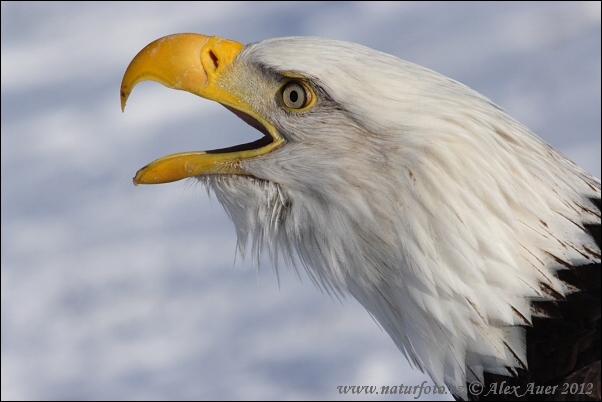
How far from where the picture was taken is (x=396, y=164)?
3.02 m

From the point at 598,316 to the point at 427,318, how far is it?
0.65 meters

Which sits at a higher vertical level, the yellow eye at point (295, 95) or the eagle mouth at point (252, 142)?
the yellow eye at point (295, 95)

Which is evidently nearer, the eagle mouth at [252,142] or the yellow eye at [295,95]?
the yellow eye at [295,95]

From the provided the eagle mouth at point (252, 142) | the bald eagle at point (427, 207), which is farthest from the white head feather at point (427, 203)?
the eagle mouth at point (252, 142)

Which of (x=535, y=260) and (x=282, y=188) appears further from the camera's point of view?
(x=282, y=188)

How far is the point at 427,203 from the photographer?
293 centimetres

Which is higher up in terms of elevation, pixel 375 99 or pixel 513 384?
pixel 375 99


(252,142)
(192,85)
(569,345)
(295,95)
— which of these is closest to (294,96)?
(295,95)

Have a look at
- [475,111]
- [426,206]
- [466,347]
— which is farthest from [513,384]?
[475,111]

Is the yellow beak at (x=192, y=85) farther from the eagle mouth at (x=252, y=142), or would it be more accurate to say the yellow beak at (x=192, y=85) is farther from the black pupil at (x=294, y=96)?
the black pupil at (x=294, y=96)

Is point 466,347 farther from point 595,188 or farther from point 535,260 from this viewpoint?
point 595,188

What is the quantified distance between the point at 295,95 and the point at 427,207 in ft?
2.45

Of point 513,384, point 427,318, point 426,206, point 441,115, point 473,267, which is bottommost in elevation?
point 513,384

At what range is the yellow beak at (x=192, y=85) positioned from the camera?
11.0ft
